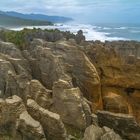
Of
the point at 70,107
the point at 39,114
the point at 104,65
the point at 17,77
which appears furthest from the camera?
the point at 104,65

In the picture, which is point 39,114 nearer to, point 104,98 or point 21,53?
point 104,98

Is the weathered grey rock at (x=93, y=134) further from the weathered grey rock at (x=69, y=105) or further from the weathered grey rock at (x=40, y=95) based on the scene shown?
the weathered grey rock at (x=40, y=95)

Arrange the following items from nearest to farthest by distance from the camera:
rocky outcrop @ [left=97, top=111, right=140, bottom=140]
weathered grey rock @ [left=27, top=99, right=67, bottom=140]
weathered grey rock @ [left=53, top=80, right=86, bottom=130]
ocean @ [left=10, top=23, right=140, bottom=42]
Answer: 1. weathered grey rock @ [left=27, top=99, right=67, bottom=140]
2. weathered grey rock @ [left=53, top=80, right=86, bottom=130]
3. rocky outcrop @ [left=97, top=111, right=140, bottom=140]
4. ocean @ [left=10, top=23, right=140, bottom=42]

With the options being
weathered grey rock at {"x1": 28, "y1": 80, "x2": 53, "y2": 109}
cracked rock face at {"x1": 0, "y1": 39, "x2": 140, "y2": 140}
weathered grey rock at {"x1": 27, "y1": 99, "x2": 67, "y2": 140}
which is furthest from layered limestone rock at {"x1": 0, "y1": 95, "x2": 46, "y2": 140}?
weathered grey rock at {"x1": 28, "y1": 80, "x2": 53, "y2": 109}

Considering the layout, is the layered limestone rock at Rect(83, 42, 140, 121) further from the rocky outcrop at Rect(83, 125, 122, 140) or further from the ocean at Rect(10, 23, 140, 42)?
the ocean at Rect(10, 23, 140, 42)

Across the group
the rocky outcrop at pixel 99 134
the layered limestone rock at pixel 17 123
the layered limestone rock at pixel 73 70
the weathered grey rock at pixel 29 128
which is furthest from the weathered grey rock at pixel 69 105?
the layered limestone rock at pixel 73 70

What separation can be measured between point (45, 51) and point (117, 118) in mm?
6449

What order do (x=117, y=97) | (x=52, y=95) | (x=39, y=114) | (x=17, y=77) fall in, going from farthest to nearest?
(x=117, y=97) < (x=17, y=77) < (x=52, y=95) < (x=39, y=114)

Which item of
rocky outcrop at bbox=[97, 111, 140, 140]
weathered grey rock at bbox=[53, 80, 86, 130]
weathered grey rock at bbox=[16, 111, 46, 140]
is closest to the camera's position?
weathered grey rock at bbox=[16, 111, 46, 140]

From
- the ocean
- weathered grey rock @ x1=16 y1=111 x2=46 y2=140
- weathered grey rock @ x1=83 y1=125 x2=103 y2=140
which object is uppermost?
weathered grey rock @ x1=16 y1=111 x2=46 y2=140

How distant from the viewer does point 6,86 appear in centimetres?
1617

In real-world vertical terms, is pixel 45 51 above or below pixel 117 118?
above

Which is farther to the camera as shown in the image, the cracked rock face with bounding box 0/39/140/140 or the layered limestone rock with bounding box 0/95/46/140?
the cracked rock face with bounding box 0/39/140/140

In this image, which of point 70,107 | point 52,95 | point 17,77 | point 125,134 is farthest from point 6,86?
point 125,134
